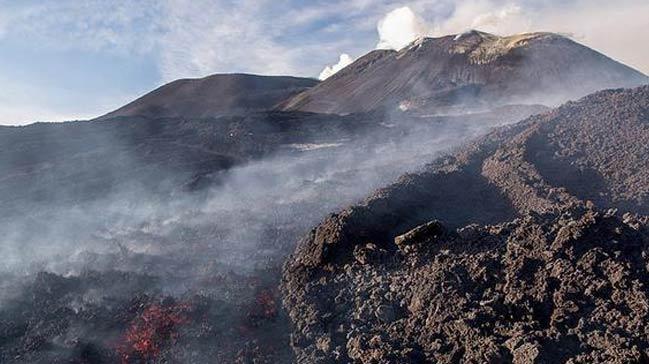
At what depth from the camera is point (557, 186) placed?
15.0m

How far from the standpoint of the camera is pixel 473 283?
8.62 m

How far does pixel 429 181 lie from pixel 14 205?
57.9 feet

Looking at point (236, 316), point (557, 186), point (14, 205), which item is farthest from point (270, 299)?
point (14, 205)

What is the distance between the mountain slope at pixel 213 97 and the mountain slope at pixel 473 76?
8.14 meters

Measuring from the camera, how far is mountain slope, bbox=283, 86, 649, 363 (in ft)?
24.3

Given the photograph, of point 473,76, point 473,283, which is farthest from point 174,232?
point 473,76

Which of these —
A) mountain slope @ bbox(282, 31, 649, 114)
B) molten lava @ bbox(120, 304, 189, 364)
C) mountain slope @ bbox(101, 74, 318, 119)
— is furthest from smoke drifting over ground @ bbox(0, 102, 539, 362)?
mountain slope @ bbox(101, 74, 318, 119)

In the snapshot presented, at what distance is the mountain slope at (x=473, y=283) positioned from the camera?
7402 mm

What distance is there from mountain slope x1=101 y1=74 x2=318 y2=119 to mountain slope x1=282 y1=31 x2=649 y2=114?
26.7 ft

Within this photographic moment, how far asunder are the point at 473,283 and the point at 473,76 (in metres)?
45.2

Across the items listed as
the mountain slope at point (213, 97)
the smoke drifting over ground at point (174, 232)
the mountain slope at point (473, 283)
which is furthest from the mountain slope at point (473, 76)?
the mountain slope at point (473, 283)

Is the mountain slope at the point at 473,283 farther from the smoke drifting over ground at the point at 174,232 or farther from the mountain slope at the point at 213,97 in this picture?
the mountain slope at the point at 213,97

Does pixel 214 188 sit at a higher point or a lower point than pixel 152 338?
higher

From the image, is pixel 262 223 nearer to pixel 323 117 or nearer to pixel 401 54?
pixel 323 117
